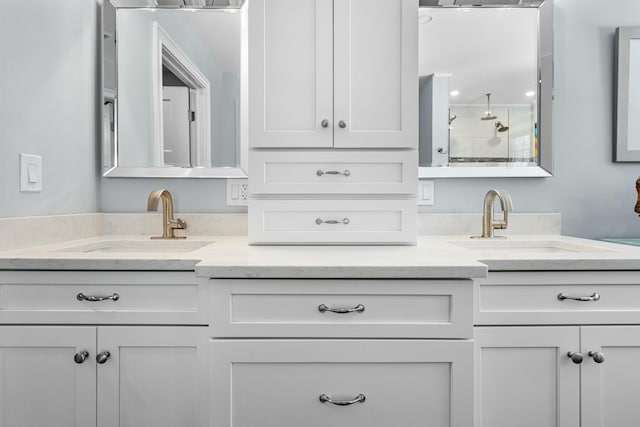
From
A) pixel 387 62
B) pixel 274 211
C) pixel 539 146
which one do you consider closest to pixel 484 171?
pixel 539 146

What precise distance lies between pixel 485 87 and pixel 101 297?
164cm

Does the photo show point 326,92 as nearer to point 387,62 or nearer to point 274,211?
point 387,62

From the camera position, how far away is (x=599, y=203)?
1671 mm

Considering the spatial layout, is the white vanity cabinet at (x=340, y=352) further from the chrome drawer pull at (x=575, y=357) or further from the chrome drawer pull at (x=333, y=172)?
the chrome drawer pull at (x=333, y=172)

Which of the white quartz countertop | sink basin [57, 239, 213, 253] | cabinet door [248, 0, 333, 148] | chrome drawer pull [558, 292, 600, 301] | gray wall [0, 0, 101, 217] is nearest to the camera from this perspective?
the white quartz countertop

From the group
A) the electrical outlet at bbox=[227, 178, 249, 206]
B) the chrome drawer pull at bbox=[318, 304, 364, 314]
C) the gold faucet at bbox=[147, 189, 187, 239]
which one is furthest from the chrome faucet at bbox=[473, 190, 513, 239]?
the gold faucet at bbox=[147, 189, 187, 239]

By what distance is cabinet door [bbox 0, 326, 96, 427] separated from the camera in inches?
40.0

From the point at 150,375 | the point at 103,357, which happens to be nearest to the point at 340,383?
the point at 150,375

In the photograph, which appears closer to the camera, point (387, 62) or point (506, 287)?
point (506, 287)

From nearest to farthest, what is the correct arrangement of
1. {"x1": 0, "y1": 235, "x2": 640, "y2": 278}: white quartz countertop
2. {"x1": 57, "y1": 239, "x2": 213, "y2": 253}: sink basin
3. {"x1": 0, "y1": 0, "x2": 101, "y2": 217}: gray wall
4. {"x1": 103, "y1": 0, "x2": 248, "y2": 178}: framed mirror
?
{"x1": 0, "y1": 235, "x2": 640, "y2": 278}: white quartz countertop
{"x1": 0, "y1": 0, "x2": 101, "y2": 217}: gray wall
{"x1": 57, "y1": 239, "x2": 213, "y2": 253}: sink basin
{"x1": 103, "y1": 0, "x2": 248, "y2": 178}: framed mirror

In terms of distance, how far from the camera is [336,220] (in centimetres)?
137

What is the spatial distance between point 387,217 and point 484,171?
58cm

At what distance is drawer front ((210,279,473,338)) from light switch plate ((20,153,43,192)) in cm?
79

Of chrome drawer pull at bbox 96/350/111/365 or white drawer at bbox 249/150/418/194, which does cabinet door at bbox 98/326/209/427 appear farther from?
white drawer at bbox 249/150/418/194
